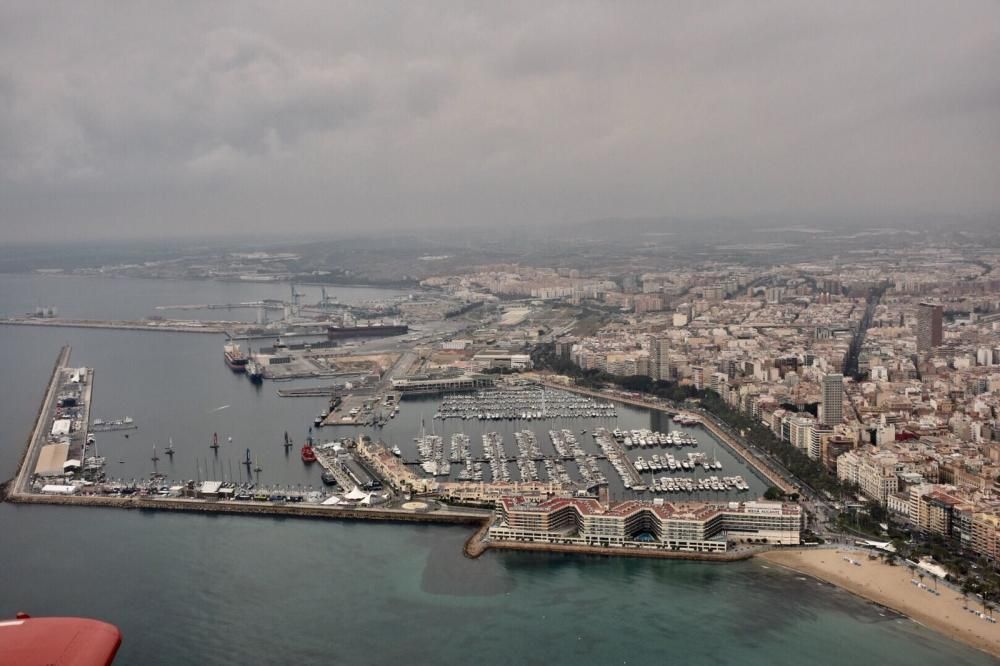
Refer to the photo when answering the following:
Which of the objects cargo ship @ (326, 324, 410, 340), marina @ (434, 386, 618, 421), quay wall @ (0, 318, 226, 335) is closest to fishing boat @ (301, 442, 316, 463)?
marina @ (434, 386, 618, 421)

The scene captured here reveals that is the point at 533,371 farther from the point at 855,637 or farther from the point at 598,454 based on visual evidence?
the point at 855,637

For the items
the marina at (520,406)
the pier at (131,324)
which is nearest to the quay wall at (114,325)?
the pier at (131,324)

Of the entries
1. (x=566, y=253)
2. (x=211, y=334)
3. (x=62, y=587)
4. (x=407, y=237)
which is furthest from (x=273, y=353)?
(x=407, y=237)

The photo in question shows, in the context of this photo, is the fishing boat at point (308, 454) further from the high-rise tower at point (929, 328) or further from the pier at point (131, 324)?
the pier at point (131, 324)

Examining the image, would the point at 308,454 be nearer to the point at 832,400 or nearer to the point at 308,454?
the point at 308,454

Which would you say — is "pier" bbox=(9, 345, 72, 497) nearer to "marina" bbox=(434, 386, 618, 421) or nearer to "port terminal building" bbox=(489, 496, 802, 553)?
"marina" bbox=(434, 386, 618, 421)

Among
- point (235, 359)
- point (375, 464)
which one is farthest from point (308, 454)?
point (235, 359)
